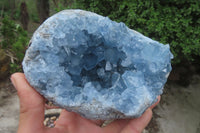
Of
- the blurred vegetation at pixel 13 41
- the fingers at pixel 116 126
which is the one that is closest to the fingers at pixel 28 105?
the fingers at pixel 116 126

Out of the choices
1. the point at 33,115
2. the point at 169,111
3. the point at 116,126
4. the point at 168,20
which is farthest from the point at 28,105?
the point at 169,111

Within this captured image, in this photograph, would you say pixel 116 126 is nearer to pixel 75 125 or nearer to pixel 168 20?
pixel 75 125

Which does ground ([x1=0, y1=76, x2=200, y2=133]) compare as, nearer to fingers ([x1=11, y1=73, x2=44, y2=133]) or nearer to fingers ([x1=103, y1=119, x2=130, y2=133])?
fingers ([x1=103, y1=119, x2=130, y2=133])

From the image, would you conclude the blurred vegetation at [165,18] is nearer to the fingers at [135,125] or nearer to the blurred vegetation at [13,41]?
the fingers at [135,125]

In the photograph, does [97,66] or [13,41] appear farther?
[13,41]

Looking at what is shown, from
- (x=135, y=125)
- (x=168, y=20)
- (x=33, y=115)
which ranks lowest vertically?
(x=135, y=125)

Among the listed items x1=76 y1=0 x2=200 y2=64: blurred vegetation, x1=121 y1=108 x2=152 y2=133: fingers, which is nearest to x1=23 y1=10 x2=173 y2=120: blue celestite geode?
x1=121 y1=108 x2=152 y2=133: fingers

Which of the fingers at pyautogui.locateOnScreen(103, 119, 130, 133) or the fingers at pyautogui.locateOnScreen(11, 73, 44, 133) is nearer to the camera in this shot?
the fingers at pyautogui.locateOnScreen(11, 73, 44, 133)
